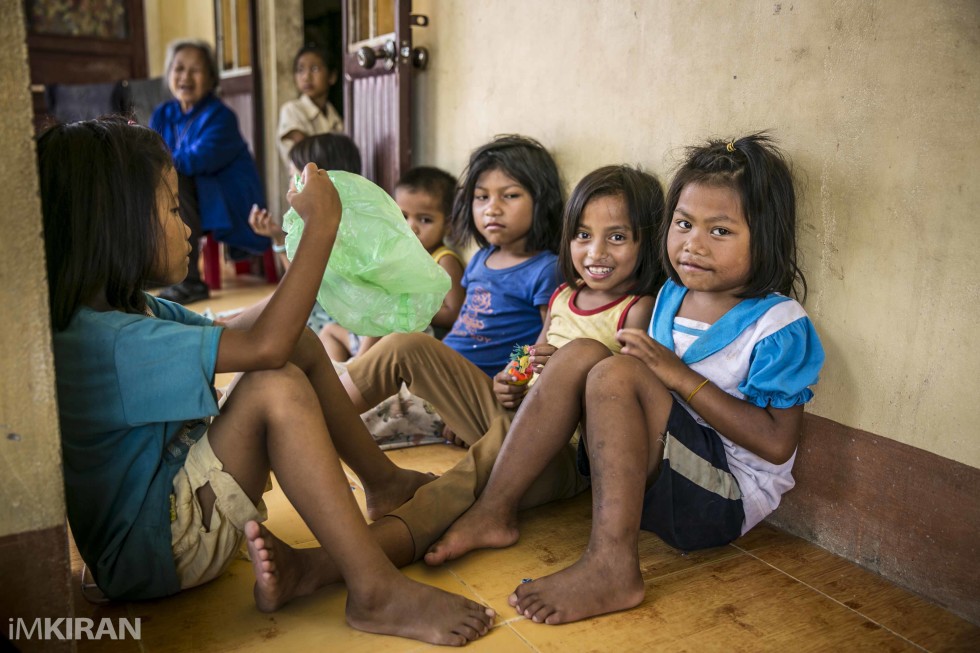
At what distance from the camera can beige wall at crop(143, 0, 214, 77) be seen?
6.87 metres

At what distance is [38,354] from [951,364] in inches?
60.7

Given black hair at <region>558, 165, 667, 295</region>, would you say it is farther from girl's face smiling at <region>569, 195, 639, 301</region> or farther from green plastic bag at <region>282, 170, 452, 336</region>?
green plastic bag at <region>282, 170, 452, 336</region>

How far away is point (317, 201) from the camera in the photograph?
139cm

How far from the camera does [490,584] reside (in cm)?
157

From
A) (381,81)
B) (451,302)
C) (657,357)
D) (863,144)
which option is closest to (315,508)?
(657,357)

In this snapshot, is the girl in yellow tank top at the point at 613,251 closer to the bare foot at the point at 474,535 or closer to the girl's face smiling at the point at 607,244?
the girl's face smiling at the point at 607,244

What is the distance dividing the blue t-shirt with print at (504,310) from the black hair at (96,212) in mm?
1182

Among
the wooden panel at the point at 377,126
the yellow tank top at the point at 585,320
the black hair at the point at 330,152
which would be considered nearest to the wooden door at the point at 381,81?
the wooden panel at the point at 377,126

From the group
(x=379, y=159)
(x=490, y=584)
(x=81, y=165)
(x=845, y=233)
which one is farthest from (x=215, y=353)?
(x=379, y=159)

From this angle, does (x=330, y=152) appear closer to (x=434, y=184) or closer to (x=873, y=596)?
(x=434, y=184)

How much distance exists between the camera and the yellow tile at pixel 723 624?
138 cm

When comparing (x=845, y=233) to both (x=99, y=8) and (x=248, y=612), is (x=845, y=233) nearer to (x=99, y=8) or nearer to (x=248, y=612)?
(x=248, y=612)

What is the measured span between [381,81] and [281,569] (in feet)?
8.07

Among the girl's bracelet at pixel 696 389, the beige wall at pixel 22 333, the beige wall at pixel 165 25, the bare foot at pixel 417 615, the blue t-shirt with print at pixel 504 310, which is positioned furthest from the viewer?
the beige wall at pixel 165 25
